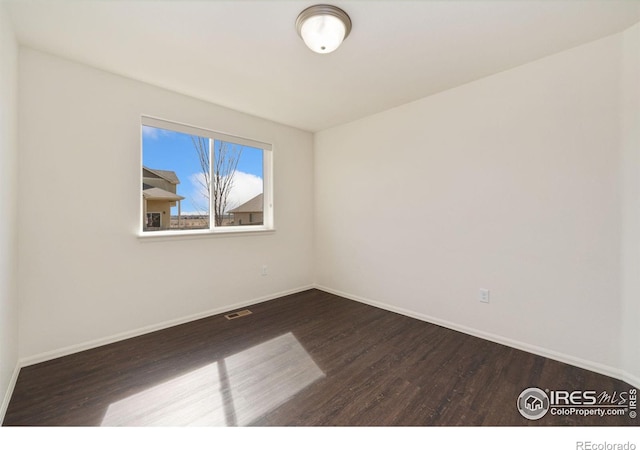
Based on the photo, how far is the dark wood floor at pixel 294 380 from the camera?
151cm

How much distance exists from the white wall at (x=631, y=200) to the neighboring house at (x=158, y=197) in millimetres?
3771

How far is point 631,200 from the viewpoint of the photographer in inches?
70.4

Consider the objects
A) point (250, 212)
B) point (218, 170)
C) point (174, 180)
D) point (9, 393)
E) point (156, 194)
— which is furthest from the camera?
point (250, 212)

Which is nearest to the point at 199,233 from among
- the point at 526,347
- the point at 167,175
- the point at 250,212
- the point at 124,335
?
the point at 167,175

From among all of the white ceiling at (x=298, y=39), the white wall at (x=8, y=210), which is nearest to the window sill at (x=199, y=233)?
the white wall at (x=8, y=210)

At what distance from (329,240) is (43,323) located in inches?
118

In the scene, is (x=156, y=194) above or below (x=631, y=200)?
above

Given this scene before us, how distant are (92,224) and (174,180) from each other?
0.84 metres

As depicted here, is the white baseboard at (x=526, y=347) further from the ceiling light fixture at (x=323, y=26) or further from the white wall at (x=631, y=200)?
the ceiling light fixture at (x=323, y=26)

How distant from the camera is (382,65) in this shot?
2.23 metres

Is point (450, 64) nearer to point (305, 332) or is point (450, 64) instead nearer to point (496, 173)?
point (496, 173)

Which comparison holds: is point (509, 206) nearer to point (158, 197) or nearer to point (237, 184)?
point (237, 184)

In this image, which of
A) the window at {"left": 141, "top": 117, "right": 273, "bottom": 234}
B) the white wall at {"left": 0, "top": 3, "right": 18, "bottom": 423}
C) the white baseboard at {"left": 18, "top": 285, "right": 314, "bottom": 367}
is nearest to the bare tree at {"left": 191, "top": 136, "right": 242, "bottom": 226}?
the window at {"left": 141, "top": 117, "right": 273, "bottom": 234}
